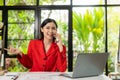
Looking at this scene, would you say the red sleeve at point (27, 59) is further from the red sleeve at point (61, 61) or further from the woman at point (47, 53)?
the red sleeve at point (61, 61)

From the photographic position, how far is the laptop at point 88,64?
68.0 inches

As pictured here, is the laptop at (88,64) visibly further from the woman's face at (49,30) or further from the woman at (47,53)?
the woman's face at (49,30)

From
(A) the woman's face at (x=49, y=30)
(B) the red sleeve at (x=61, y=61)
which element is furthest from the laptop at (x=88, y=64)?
(A) the woman's face at (x=49, y=30)

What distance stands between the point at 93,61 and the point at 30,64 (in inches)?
34.8

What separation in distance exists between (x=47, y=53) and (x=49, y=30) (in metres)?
0.24

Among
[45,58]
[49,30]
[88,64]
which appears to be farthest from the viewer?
[49,30]

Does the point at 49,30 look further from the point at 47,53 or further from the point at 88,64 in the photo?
the point at 88,64

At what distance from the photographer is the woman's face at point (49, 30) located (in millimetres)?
2410

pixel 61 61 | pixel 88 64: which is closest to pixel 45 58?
pixel 61 61

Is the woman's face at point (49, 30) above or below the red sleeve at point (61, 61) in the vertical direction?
above

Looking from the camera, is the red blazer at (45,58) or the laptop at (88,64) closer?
the laptop at (88,64)

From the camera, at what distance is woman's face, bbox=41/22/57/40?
2410 millimetres

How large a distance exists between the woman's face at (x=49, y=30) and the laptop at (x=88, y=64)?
2.28ft

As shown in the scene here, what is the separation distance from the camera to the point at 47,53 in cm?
233
